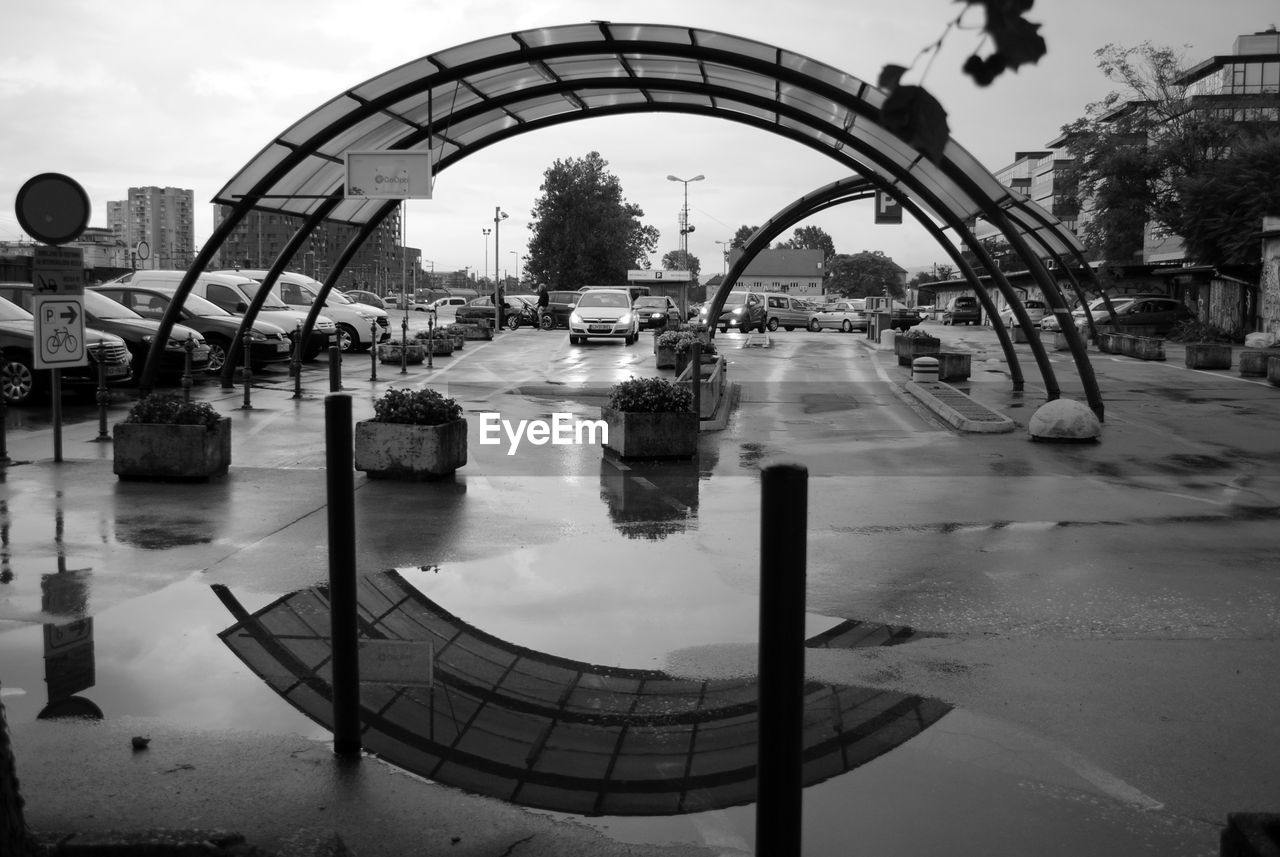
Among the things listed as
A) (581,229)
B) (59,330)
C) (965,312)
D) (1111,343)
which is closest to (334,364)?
(59,330)

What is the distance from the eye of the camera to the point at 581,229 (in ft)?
317

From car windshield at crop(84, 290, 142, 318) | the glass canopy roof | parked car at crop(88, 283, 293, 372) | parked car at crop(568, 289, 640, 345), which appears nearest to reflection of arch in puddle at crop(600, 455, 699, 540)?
the glass canopy roof

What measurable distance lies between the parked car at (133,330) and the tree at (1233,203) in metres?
35.6

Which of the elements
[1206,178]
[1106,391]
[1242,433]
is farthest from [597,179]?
[1242,433]

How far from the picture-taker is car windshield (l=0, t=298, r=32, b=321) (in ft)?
57.7

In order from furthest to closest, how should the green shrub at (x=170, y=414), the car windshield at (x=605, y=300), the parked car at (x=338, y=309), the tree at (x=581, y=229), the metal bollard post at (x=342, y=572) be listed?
the tree at (x=581, y=229) → the car windshield at (x=605, y=300) → the parked car at (x=338, y=309) → the green shrub at (x=170, y=414) → the metal bollard post at (x=342, y=572)

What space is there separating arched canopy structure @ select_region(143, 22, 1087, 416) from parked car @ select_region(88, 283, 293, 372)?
262 cm

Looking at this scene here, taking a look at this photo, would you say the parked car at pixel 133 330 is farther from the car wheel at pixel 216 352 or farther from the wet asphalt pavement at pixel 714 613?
the wet asphalt pavement at pixel 714 613

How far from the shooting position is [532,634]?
624cm

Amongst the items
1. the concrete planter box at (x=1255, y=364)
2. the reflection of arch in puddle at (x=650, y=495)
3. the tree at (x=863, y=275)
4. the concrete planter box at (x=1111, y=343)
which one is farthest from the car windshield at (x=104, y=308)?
the tree at (x=863, y=275)

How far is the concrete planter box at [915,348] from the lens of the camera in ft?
93.6

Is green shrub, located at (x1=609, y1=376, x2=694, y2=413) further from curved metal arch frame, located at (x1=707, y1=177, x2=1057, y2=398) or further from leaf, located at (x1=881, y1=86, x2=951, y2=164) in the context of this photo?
leaf, located at (x1=881, y1=86, x2=951, y2=164)

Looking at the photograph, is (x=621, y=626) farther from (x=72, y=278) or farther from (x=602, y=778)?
(x=72, y=278)

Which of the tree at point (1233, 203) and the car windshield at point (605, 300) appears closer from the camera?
the car windshield at point (605, 300)
